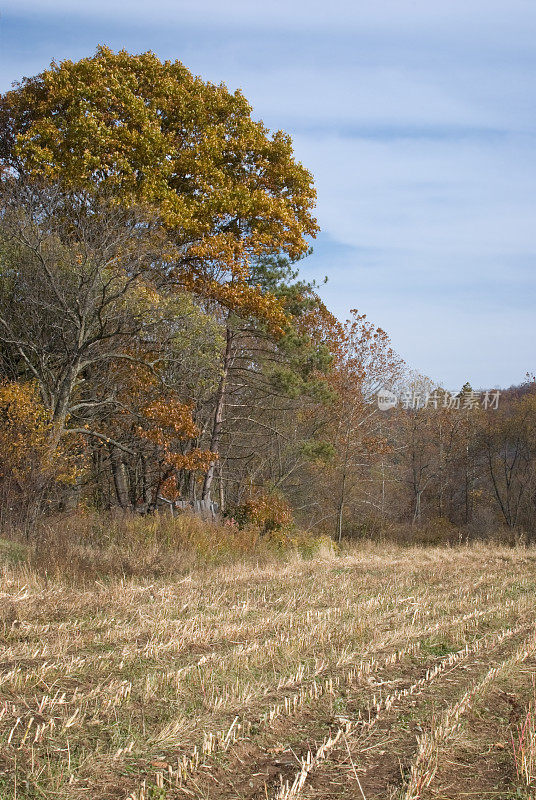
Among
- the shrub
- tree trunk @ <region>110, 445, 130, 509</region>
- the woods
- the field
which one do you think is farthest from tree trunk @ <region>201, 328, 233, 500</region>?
the field

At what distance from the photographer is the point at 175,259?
1853cm

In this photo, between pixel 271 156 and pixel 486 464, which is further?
pixel 486 464

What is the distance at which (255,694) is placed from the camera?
17.7ft

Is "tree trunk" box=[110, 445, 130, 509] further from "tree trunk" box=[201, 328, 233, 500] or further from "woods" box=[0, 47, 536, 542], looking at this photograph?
"tree trunk" box=[201, 328, 233, 500]

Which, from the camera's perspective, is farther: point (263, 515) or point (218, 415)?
point (218, 415)

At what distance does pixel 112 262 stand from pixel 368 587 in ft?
32.1

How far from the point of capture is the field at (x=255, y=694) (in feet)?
13.1

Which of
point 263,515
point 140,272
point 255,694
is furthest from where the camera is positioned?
point 263,515

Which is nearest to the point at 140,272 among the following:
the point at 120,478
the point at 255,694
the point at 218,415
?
the point at 218,415

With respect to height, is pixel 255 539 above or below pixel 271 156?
below

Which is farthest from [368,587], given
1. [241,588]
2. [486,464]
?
[486,464]

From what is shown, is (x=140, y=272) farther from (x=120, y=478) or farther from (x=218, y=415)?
(x=120, y=478)

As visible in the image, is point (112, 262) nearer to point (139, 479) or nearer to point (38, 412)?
point (38, 412)

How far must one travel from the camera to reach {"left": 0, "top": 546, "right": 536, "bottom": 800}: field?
13.1 ft
